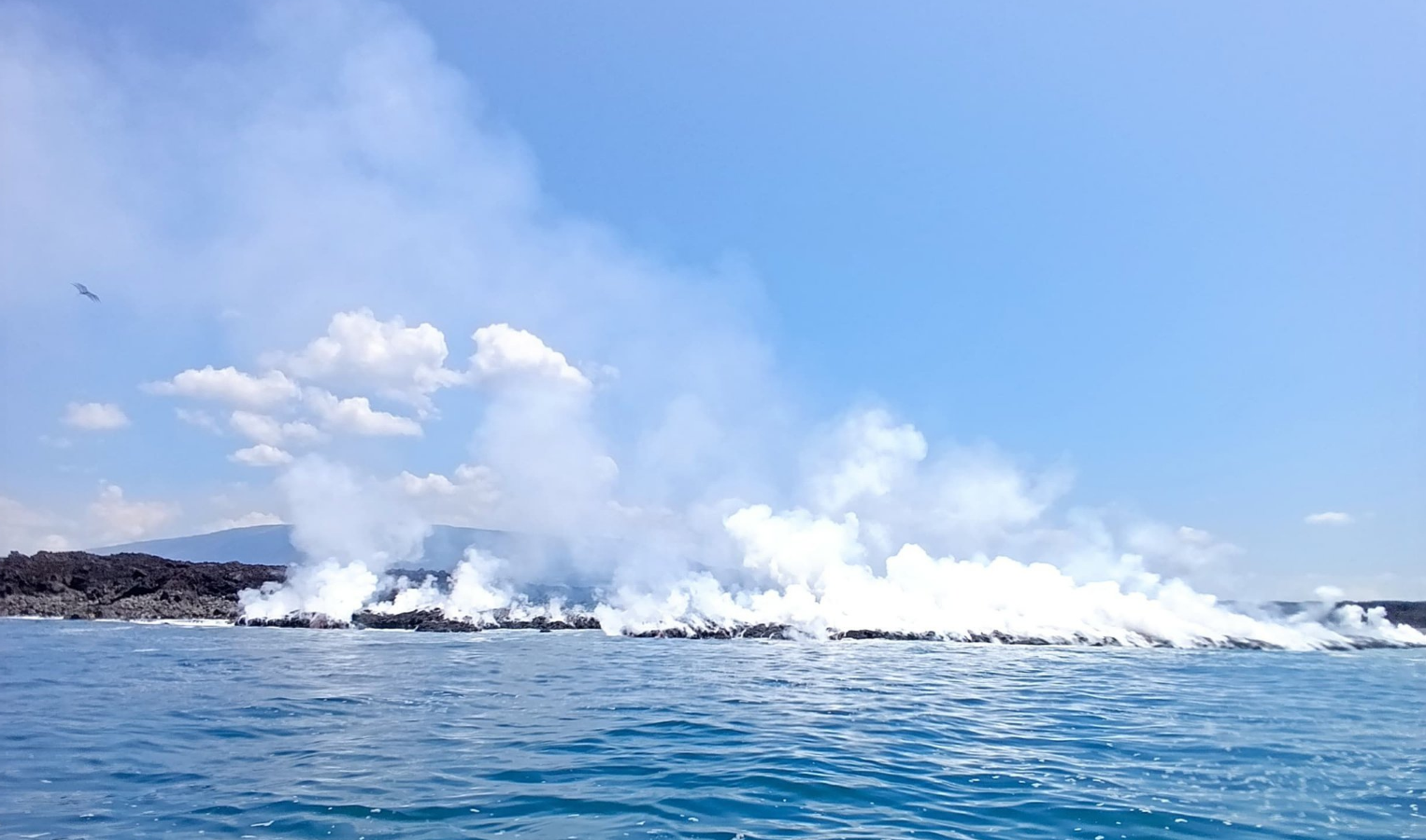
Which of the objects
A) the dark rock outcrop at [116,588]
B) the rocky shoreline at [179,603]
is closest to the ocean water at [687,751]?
the rocky shoreline at [179,603]

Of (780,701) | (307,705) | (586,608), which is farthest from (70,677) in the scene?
(586,608)

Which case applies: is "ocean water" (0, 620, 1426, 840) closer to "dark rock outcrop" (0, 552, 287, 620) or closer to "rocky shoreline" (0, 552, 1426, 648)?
"rocky shoreline" (0, 552, 1426, 648)

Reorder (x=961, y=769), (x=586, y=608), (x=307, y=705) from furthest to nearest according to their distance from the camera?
→ (x=586, y=608)
(x=307, y=705)
(x=961, y=769)

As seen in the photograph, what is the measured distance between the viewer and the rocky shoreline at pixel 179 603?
182 ft

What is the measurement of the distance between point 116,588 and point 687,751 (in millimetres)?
70285

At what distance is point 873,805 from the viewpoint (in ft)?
45.9

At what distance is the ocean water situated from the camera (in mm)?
13117

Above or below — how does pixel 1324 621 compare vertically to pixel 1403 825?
above

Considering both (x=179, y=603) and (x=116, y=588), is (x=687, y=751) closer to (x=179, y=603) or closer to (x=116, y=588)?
(x=179, y=603)

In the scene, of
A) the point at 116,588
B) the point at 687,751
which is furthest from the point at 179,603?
the point at 687,751

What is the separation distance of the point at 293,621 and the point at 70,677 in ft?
108

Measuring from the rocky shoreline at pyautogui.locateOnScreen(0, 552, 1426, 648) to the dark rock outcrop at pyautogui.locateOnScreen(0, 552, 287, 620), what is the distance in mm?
72

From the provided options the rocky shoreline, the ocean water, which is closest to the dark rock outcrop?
the rocky shoreline

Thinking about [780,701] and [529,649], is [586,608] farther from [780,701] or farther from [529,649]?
[780,701]
